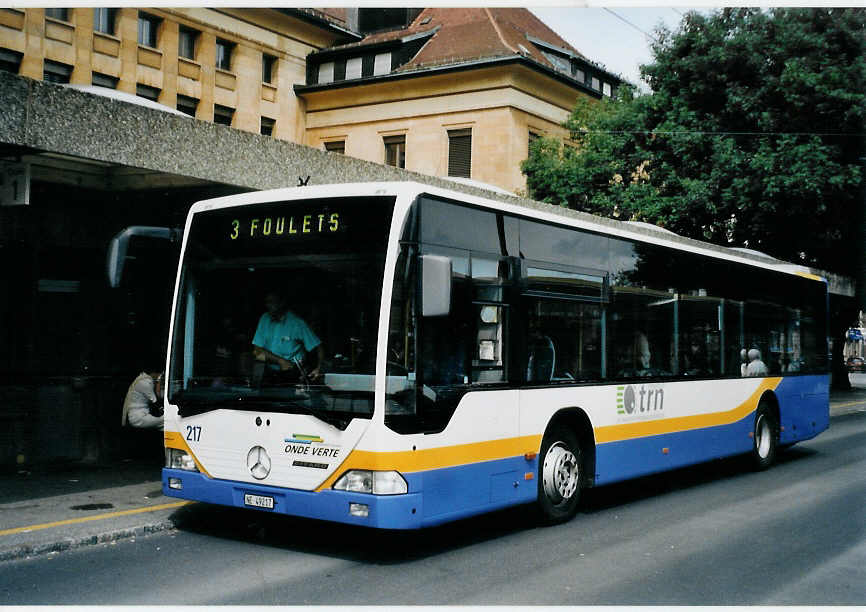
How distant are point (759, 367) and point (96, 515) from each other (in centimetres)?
861

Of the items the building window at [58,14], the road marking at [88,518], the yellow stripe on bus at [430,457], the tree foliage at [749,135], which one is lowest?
the road marking at [88,518]

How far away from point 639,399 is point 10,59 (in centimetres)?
2997

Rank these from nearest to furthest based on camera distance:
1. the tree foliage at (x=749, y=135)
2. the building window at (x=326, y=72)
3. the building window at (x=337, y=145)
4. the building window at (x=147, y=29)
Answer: the tree foliage at (x=749, y=135) < the building window at (x=147, y=29) < the building window at (x=326, y=72) < the building window at (x=337, y=145)

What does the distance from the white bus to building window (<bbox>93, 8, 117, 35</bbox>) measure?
3237 centimetres

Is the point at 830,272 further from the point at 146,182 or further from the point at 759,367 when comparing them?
the point at 146,182

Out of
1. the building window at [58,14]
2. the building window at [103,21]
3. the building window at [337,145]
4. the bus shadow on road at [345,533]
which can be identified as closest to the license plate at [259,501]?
the bus shadow on road at [345,533]

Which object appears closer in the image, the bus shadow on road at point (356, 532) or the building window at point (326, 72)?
the bus shadow on road at point (356, 532)

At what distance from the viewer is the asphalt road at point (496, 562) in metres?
6.14

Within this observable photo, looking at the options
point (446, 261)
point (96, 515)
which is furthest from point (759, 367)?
point (96, 515)

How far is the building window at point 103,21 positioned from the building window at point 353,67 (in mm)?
12588

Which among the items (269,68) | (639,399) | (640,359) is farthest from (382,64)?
(639,399)

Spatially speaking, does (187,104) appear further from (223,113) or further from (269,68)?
(269,68)

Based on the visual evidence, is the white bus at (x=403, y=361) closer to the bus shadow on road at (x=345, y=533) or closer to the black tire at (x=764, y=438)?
the bus shadow on road at (x=345, y=533)

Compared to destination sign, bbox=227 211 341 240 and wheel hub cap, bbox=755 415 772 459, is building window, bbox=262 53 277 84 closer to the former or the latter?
wheel hub cap, bbox=755 415 772 459
